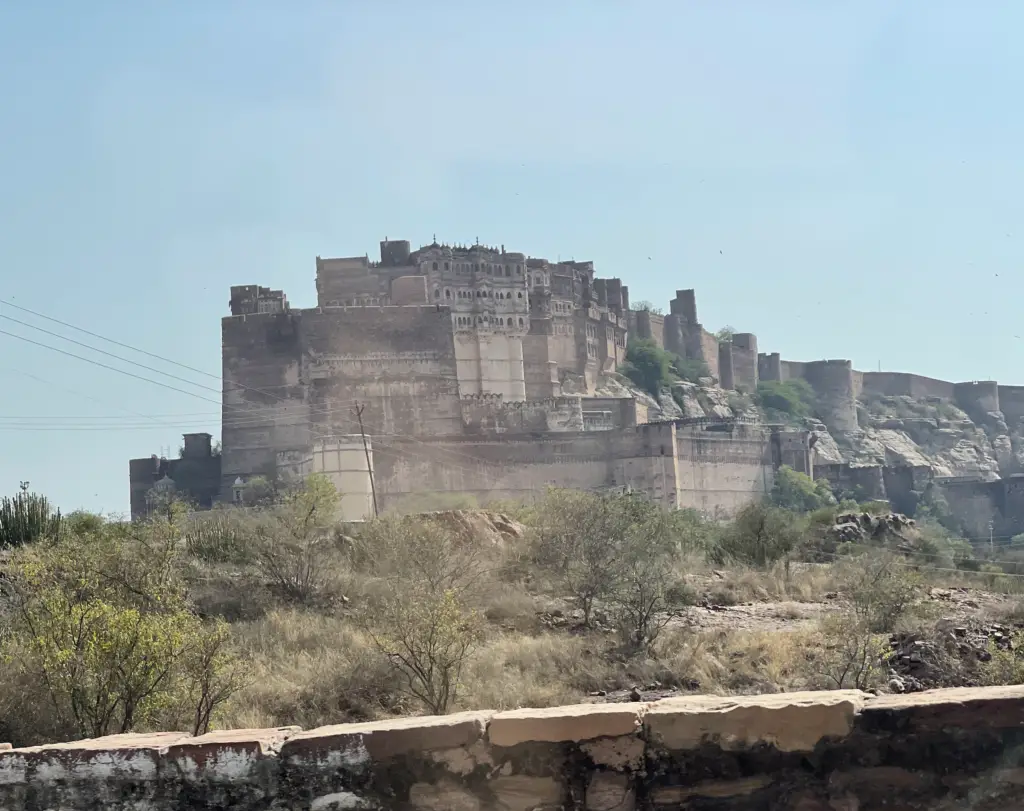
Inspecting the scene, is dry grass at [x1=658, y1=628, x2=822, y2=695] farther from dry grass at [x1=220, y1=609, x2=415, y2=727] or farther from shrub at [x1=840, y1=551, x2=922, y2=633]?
dry grass at [x1=220, y1=609, x2=415, y2=727]

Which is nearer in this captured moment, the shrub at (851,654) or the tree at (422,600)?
the tree at (422,600)

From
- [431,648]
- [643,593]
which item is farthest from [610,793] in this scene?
[643,593]

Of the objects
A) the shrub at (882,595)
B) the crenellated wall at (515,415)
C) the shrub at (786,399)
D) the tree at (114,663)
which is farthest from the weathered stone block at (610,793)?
the shrub at (786,399)

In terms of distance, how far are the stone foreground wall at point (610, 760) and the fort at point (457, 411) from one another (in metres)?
28.7

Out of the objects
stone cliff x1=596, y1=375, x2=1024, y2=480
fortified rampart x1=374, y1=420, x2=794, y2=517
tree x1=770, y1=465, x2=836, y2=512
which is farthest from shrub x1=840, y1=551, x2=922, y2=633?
stone cliff x1=596, y1=375, x2=1024, y2=480

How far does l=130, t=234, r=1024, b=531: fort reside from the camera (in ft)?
122

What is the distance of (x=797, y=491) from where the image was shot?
44156 millimetres

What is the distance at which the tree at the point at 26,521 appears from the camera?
12.4 m

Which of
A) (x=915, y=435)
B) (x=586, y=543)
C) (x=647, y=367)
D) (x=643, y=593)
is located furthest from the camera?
(x=915, y=435)

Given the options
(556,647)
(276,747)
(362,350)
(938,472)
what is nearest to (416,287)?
(362,350)

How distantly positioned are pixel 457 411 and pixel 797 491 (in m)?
12.4

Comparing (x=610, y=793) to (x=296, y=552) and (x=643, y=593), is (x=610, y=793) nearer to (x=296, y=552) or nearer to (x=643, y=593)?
(x=643, y=593)

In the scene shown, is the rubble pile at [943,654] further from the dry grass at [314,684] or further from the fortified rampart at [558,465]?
the fortified rampart at [558,465]

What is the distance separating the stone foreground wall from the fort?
2869 cm
